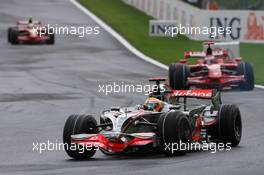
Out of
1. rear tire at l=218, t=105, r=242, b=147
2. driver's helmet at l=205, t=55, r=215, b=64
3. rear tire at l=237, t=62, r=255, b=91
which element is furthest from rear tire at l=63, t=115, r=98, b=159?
driver's helmet at l=205, t=55, r=215, b=64

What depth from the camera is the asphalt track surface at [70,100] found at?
13438 millimetres

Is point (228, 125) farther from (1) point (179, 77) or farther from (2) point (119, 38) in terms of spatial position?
(2) point (119, 38)

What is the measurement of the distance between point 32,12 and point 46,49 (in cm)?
1080

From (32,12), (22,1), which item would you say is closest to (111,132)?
(32,12)

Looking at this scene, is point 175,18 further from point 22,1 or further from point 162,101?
point 162,101

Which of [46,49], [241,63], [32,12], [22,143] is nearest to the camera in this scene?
[22,143]

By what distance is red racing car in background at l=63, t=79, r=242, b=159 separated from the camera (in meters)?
14.2

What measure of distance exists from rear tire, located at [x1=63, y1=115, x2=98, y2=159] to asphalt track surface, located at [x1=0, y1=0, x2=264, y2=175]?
0.19 metres

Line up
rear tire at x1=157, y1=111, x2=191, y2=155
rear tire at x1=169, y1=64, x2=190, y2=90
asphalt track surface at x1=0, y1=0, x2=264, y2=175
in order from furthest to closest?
rear tire at x1=169, y1=64, x2=190, y2=90, rear tire at x1=157, y1=111, x2=191, y2=155, asphalt track surface at x1=0, y1=0, x2=264, y2=175

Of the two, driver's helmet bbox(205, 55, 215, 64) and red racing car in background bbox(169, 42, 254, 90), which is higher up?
driver's helmet bbox(205, 55, 215, 64)

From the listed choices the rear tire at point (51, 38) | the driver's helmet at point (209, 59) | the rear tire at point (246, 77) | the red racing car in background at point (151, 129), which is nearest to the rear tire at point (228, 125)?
the red racing car in background at point (151, 129)

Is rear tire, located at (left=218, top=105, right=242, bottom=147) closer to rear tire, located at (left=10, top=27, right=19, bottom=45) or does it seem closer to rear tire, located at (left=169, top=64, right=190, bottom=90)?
rear tire, located at (left=169, top=64, right=190, bottom=90)

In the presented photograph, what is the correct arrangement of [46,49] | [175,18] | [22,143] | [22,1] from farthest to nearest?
[22,1], [175,18], [46,49], [22,143]

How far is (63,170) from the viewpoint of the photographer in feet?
42.7
